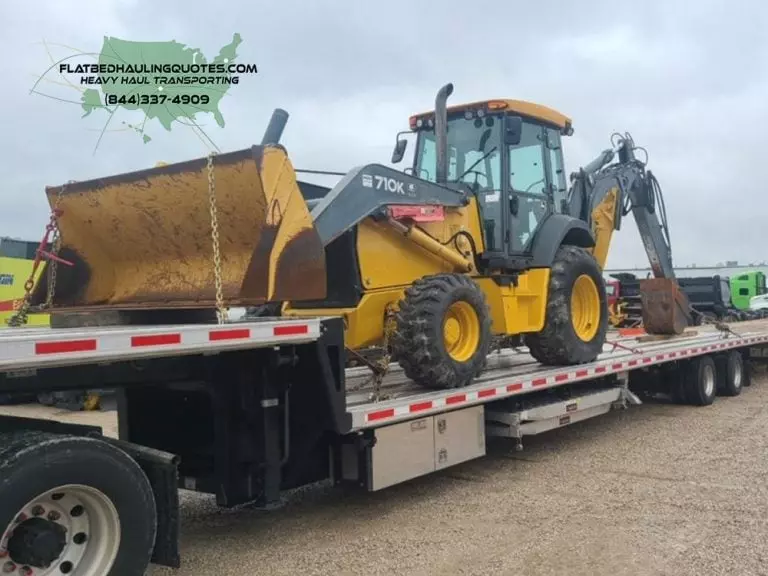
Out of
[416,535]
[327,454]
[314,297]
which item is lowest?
[416,535]

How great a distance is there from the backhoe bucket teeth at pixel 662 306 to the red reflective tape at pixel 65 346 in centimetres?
956

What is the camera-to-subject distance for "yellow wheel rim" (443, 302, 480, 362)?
6.41 m

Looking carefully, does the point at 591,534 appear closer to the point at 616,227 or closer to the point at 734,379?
the point at 616,227

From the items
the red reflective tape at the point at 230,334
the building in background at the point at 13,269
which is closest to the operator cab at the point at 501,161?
the red reflective tape at the point at 230,334

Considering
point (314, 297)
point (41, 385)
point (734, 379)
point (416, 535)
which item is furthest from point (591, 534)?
point (734, 379)

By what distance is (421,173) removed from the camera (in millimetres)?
8164

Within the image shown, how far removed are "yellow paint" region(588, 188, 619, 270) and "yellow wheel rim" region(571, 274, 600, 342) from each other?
1.29 meters

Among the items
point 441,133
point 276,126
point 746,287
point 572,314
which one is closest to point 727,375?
point 572,314

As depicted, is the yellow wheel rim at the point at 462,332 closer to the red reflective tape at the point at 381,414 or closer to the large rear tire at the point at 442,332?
the large rear tire at the point at 442,332

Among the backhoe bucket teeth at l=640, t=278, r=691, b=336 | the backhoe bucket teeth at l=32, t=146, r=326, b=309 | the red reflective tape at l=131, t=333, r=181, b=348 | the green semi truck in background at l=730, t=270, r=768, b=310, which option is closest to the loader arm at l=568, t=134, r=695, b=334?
the backhoe bucket teeth at l=640, t=278, r=691, b=336

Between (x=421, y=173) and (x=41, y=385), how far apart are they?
16.9ft

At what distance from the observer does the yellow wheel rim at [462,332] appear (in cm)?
641

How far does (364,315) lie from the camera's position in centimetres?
618

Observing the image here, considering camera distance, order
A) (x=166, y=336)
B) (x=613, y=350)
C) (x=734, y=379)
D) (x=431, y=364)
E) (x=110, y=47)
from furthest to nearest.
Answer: (x=734, y=379)
(x=613, y=350)
(x=431, y=364)
(x=110, y=47)
(x=166, y=336)
